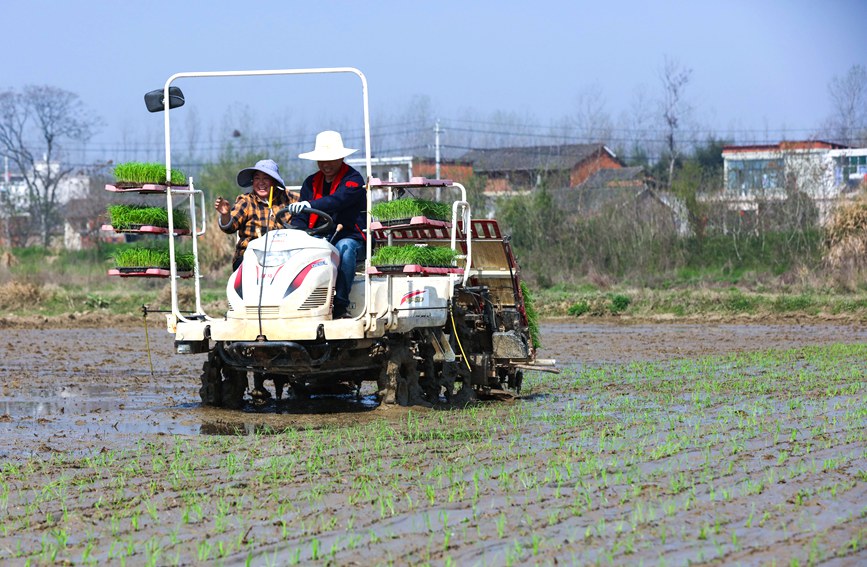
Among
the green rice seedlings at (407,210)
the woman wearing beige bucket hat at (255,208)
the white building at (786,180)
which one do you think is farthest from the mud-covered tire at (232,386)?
the white building at (786,180)

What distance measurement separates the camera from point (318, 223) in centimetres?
991

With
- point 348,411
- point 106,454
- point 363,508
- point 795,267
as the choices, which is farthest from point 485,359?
point 795,267

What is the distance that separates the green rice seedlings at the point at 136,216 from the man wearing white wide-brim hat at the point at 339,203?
1165 millimetres

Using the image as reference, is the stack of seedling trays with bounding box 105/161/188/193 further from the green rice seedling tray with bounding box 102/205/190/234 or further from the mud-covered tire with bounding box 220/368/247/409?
the mud-covered tire with bounding box 220/368/247/409

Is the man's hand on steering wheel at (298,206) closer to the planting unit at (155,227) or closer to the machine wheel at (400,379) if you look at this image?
the planting unit at (155,227)

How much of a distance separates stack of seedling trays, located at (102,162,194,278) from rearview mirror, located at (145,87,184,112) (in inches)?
18.9

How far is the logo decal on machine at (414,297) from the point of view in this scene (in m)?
→ 9.65

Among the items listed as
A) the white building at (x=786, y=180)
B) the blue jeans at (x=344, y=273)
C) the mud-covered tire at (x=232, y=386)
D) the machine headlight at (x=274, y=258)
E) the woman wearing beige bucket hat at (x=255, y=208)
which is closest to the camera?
the machine headlight at (x=274, y=258)

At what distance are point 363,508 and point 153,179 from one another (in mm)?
4786

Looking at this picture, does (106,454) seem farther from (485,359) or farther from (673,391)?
(673,391)

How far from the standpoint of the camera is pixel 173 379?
1315 cm

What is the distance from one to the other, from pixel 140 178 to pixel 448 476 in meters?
4.40

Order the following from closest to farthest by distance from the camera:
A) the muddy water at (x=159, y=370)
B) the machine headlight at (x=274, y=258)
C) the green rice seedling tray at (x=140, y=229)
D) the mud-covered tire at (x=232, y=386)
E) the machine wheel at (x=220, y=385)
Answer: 1. the machine headlight at (x=274, y=258)
2. the muddy water at (x=159, y=370)
3. the green rice seedling tray at (x=140, y=229)
4. the machine wheel at (x=220, y=385)
5. the mud-covered tire at (x=232, y=386)

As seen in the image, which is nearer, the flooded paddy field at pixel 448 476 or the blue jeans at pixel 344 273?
the flooded paddy field at pixel 448 476
